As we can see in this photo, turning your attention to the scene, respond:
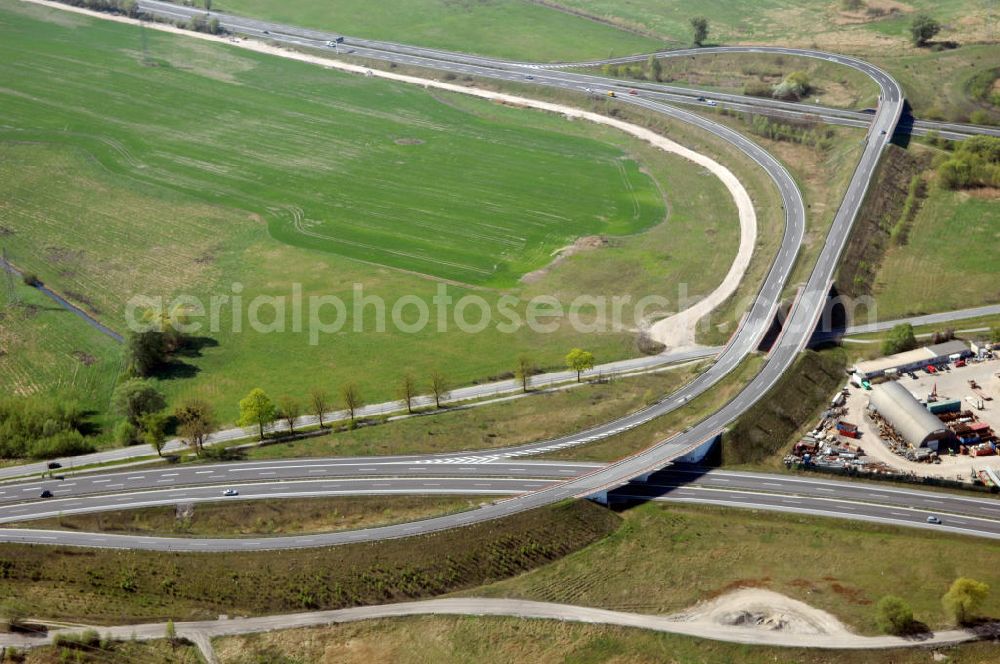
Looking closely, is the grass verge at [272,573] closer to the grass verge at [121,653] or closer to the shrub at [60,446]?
the grass verge at [121,653]

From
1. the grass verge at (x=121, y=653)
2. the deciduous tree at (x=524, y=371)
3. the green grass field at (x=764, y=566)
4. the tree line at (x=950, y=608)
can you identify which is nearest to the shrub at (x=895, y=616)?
the tree line at (x=950, y=608)

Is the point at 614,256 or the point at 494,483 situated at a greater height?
the point at 614,256

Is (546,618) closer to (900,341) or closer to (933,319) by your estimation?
(900,341)

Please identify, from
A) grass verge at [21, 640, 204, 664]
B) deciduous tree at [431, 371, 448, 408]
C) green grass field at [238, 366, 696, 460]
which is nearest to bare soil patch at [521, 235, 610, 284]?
deciduous tree at [431, 371, 448, 408]

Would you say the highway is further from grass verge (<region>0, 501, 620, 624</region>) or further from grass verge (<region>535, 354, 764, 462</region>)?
grass verge (<region>0, 501, 620, 624</region>)

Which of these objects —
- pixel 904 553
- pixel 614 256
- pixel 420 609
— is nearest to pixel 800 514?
pixel 904 553

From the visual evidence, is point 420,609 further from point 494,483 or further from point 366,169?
point 366,169

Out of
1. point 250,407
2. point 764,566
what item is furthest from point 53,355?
point 764,566

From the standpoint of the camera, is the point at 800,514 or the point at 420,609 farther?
the point at 800,514

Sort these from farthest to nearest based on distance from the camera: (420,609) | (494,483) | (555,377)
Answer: (555,377), (494,483), (420,609)
